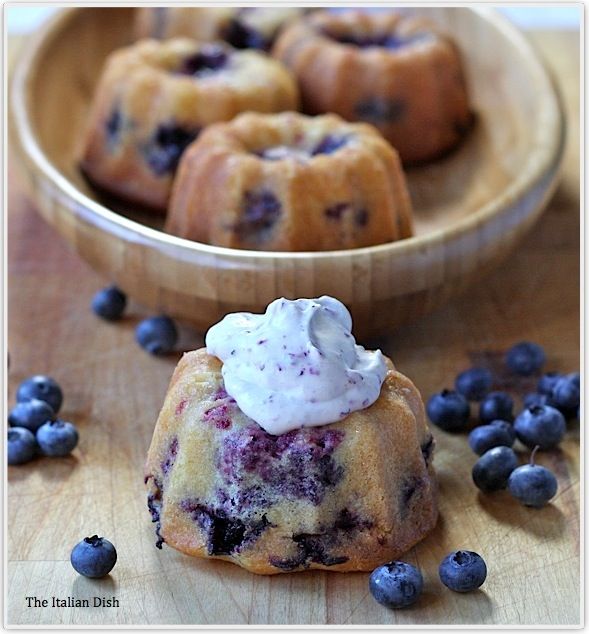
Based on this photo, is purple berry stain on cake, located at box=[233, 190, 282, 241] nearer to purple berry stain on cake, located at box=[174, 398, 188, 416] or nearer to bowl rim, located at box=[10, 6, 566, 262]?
bowl rim, located at box=[10, 6, 566, 262]

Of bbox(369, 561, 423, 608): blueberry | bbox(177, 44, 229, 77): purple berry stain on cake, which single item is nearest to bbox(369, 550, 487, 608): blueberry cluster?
bbox(369, 561, 423, 608): blueberry

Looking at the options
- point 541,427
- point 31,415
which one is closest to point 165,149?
point 31,415

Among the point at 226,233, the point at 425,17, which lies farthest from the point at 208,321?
the point at 425,17

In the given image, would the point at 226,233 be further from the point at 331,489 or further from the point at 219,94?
the point at 331,489

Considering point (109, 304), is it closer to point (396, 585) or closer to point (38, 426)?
point (38, 426)

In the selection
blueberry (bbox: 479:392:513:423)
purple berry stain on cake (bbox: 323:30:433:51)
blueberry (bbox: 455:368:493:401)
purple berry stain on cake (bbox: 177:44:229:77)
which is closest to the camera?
blueberry (bbox: 479:392:513:423)

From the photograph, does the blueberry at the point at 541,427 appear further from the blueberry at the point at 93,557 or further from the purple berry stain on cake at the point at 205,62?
the purple berry stain on cake at the point at 205,62

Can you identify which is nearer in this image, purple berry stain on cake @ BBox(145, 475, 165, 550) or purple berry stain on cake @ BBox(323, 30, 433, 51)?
purple berry stain on cake @ BBox(145, 475, 165, 550)
